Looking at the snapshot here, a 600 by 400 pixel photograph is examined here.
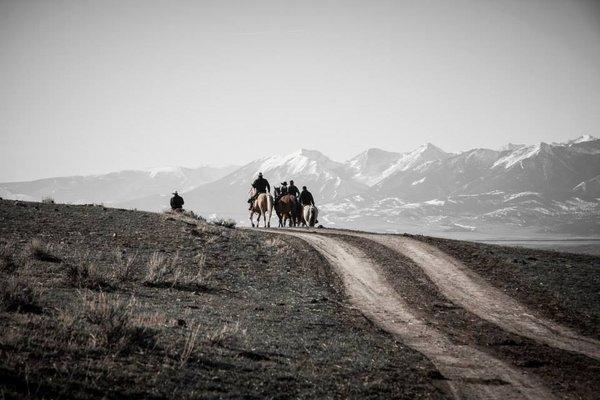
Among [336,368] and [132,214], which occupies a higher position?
Result: [132,214]

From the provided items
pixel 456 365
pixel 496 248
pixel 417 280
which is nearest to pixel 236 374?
pixel 456 365

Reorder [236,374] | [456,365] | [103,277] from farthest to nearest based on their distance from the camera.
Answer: [103,277] → [456,365] → [236,374]

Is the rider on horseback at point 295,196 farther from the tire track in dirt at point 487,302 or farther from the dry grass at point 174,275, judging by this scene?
the dry grass at point 174,275

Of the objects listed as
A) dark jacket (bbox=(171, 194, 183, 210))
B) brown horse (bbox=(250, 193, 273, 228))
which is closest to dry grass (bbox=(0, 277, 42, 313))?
brown horse (bbox=(250, 193, 273, 228))

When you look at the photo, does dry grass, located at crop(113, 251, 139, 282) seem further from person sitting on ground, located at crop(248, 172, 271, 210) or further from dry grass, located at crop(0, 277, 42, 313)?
person sitting on ground, located at crop(248, 172, 271, 210)

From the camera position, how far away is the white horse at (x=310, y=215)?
30.2 metres

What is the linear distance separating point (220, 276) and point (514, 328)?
842cm

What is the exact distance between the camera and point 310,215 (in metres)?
30.2

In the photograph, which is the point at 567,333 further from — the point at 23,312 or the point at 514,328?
the point at 23,312

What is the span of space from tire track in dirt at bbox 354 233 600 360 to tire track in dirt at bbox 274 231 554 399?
1893 millimetres

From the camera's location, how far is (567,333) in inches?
380

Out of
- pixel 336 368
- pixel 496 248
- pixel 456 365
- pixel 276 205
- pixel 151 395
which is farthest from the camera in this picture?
pixel 276 205

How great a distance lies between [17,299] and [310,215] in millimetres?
23383

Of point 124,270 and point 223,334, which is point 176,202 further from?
point 223,334
